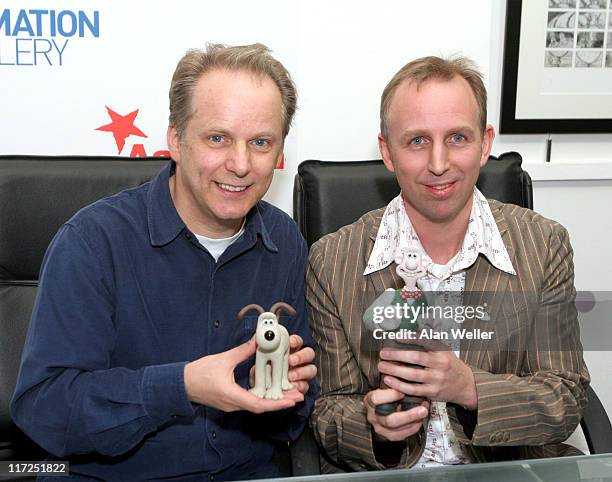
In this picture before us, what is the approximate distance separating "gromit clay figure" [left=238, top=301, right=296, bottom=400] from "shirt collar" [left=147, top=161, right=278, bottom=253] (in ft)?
1.04

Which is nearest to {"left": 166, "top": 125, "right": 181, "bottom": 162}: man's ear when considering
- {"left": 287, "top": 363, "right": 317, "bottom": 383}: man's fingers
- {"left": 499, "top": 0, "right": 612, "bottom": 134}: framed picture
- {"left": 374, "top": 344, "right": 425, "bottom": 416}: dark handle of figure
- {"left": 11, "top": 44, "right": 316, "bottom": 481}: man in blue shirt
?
{"left": 11, "top": 44, "right": 316, "bottom": 481}: man in blue shirt

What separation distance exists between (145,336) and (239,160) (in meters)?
0.37

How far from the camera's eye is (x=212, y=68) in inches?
52.8

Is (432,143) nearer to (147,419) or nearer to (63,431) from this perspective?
(147,419)

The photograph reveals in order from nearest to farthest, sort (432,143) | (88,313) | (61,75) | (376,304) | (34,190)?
(376,304), (88,313), (432,143), (34,190), (61,75)

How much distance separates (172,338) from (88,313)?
170 mm

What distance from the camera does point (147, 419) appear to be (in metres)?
1.22

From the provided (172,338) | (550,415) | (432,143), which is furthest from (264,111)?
(550,415)

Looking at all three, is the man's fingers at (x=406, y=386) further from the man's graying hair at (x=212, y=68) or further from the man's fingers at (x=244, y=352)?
the man's graying hair at (x=212, y=68)

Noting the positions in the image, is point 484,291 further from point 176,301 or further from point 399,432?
point 176,301

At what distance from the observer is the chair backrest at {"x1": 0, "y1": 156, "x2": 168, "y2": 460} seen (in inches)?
61.6

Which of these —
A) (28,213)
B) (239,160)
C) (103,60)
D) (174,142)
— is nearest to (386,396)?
(239,160)

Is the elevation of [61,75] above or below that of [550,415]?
above

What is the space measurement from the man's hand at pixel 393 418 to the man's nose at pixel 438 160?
443 mm
